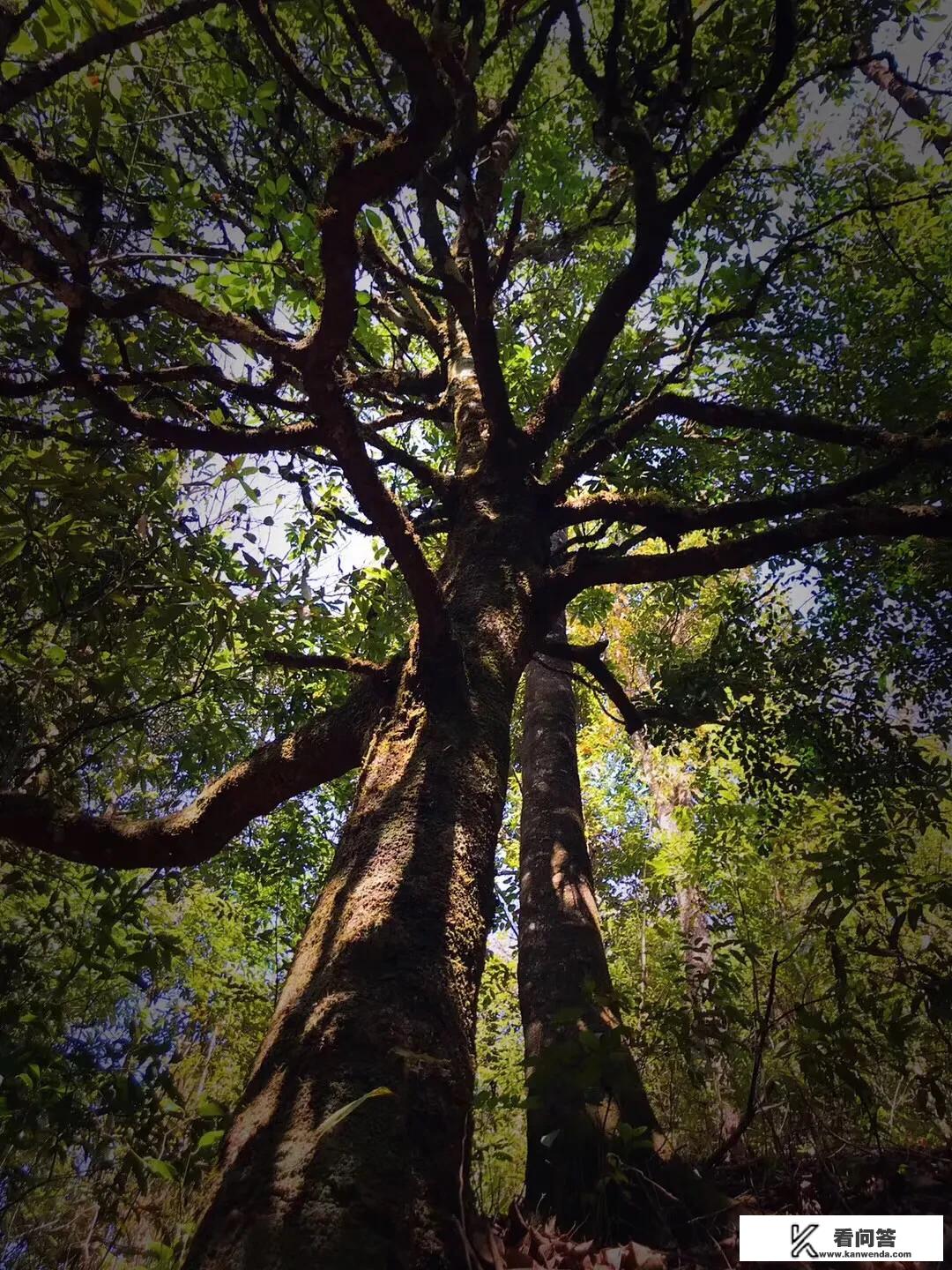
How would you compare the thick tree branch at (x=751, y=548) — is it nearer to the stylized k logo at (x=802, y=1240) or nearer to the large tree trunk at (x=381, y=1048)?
the large tree trunk at (x=381, y=1048)

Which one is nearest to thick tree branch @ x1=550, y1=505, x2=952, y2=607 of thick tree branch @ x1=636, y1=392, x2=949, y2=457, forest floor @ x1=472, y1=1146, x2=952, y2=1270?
thick tree branch @ x1=636, y1=392, x2=949, y2=457

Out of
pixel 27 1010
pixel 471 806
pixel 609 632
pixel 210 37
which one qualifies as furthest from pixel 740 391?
pixel 609 632

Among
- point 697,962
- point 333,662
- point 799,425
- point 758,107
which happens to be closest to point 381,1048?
point 333,662

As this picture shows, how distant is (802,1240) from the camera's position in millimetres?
1447

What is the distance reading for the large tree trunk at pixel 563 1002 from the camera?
1785mm

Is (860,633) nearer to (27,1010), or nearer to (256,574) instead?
(256,574)

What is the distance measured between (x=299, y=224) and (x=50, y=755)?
8.35 ft

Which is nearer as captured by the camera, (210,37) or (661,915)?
(210,37)

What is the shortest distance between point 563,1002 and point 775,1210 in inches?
55.5

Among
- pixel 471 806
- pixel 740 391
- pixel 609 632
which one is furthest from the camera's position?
pixel 609 632

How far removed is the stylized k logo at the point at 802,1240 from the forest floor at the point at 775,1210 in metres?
0.09

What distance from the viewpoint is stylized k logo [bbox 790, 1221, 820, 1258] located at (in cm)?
140

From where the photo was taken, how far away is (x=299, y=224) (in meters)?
2.96

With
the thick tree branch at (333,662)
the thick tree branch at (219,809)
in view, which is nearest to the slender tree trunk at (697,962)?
the thick tree branch at (219,809)
